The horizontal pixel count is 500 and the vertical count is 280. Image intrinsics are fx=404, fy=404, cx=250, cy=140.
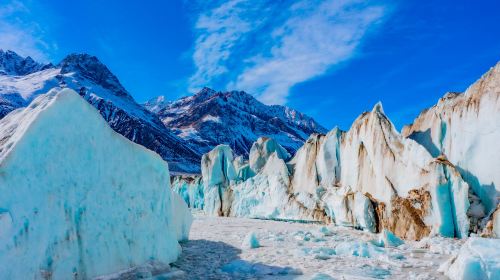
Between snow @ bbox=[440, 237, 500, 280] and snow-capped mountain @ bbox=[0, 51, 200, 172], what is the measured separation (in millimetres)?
81559

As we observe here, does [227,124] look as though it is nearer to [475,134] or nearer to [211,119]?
[211,119]

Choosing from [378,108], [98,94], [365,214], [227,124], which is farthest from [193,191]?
[227,124]

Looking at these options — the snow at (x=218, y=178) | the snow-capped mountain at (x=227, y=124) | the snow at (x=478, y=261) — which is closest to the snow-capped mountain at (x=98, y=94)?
the snow-capped mountain at (x=227, y=124)

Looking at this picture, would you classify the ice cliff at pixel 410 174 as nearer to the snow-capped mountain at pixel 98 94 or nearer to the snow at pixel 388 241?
the snow at pixel 388 241

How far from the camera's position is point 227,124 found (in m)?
147

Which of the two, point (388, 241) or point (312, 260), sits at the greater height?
point (388, 241)

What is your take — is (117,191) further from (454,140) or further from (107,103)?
(107,103)

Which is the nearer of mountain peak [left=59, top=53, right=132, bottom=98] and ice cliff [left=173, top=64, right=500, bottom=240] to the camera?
ice cliff [left=173, top=64, right=500, bottom=240]

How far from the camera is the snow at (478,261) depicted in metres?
5.76

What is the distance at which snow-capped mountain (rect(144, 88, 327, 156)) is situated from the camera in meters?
133

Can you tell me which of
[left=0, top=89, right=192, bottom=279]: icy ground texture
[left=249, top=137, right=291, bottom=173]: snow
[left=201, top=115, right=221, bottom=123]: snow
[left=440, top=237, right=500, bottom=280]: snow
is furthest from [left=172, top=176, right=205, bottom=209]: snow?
[left=201, top=115, right=221, bottom=123]: snow

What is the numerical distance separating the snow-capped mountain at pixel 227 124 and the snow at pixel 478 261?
112034 mm

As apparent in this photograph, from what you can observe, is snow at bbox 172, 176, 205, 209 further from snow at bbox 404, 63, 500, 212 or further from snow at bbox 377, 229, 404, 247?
snow at bbox 377, 229, 404, 247

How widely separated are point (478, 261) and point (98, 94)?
410 feet
